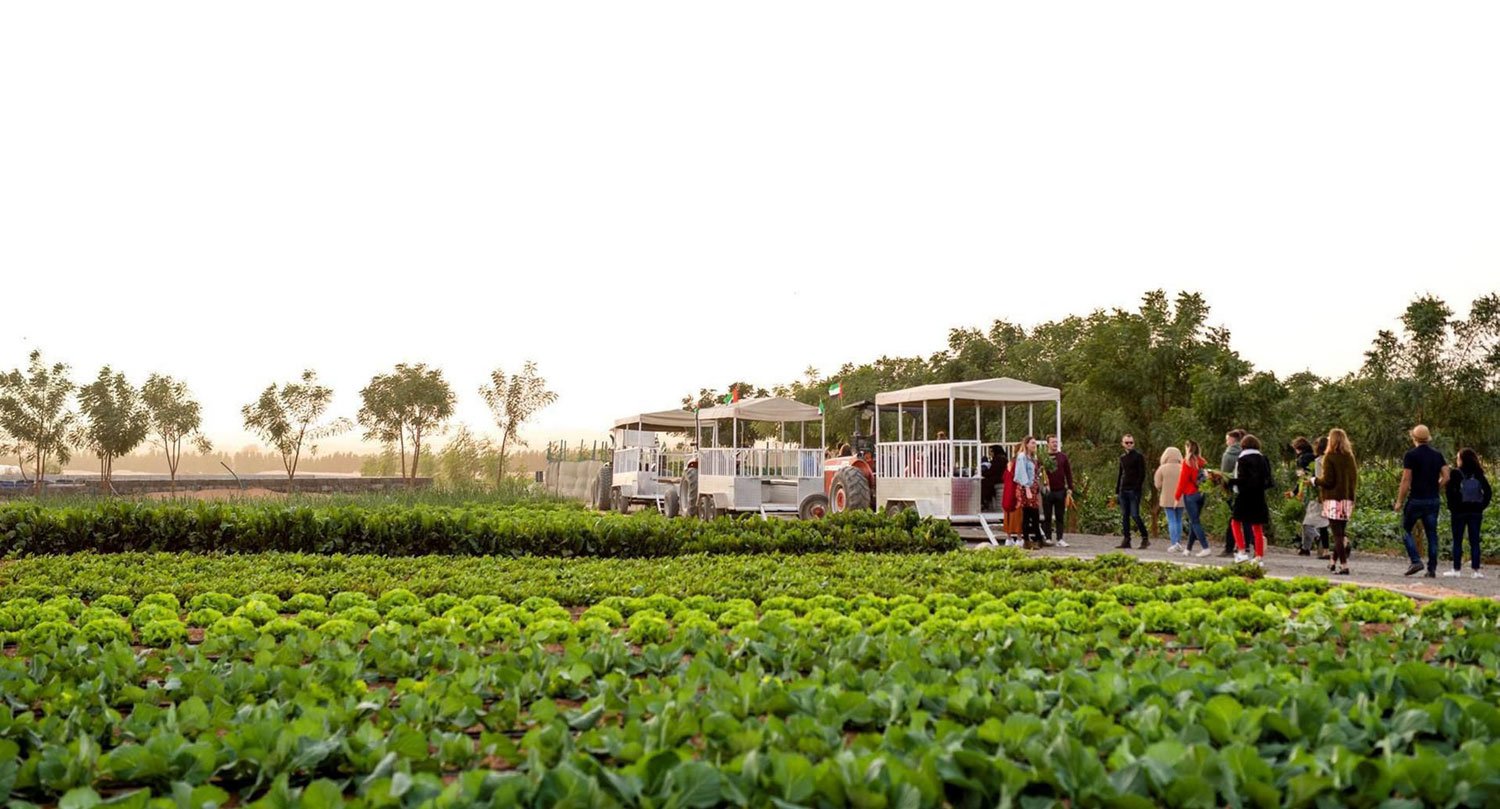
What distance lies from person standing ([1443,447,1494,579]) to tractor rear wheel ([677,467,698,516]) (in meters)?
13.8

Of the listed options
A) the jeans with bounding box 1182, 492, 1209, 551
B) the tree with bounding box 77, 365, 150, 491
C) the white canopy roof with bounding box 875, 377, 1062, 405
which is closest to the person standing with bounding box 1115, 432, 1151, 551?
the jeans with bounding box 1182, 492, 1209, 551

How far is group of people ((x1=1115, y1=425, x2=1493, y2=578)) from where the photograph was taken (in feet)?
41.5

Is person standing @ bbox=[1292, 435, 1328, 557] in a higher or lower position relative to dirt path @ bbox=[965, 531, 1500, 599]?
higher

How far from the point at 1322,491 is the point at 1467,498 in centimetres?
Answer: 140

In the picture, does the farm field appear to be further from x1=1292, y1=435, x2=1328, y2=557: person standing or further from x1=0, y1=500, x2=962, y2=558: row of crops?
x1=1292, y1=435, x2=1328, y2=557: person standing

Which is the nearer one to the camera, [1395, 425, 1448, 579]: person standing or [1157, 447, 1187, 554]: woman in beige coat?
[1395, 425, 1448, 579]: person standing

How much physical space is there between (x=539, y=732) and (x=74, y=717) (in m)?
1.91

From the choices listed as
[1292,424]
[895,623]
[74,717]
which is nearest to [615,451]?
[1292,424]

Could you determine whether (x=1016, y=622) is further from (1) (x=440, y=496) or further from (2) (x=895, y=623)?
(1) (x=440, y=496)

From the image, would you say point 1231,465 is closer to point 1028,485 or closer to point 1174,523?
point 1174,523

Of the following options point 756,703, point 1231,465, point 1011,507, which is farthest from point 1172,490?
point 756,703

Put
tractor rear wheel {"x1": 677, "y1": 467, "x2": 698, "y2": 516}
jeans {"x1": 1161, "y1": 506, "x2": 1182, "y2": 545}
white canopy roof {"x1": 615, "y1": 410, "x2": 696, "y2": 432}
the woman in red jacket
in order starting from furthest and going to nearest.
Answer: white canopy roof {"x1": 615, "y1": 410, "x2": 696, "y2": 432} < tractor rear wheel {"x1": 677, "y1": 467, "x2": 698, "y2": 516} < jeans {"x1": 1161, "y1": 506, "x2": 1182, "y2": 545} < the woman in red jacket

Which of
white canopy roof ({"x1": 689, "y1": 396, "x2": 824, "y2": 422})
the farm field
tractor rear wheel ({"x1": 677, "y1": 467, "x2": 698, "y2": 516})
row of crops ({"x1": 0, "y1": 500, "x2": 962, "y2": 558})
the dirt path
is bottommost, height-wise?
the dirt path

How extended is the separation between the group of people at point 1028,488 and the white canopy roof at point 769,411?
16.7ft
